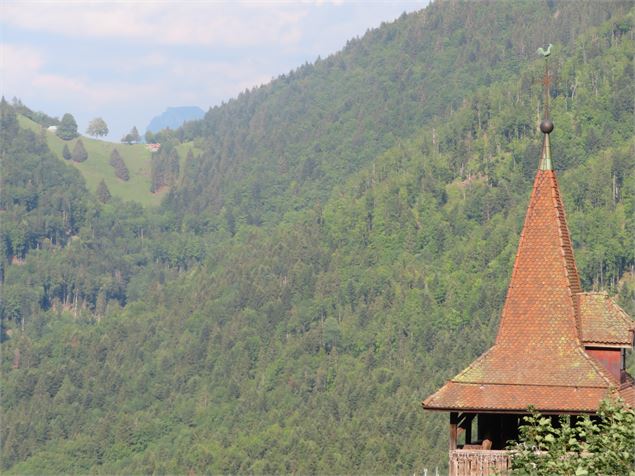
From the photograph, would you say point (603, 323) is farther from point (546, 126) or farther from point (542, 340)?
point (546, 126)

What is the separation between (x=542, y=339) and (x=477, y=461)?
378 centimetres

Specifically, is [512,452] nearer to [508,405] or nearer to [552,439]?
[552,439]

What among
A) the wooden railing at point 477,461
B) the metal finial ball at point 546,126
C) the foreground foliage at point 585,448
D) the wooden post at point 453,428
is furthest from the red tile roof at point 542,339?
the foreground foliage at point 585,448

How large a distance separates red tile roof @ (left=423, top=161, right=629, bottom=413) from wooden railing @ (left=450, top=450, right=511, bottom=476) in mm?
1177

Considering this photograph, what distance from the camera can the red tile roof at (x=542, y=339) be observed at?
40.5 meters

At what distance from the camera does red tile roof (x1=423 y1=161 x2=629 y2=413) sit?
133 ft

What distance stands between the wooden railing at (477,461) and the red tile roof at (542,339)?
1.18 metres

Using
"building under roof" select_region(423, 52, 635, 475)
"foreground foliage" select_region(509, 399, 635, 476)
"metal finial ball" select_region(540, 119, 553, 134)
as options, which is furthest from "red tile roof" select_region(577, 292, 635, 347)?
"foreground foliage" select_region(509, 399, 635, 476)

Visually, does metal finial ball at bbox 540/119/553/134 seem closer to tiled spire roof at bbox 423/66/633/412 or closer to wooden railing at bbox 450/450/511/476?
tiled spire roof at bbox 423/66/633/412

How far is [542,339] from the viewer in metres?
41.7

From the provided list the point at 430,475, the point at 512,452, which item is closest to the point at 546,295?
the point at 512,452

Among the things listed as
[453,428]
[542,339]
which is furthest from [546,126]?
[453,428]

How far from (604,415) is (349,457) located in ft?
485

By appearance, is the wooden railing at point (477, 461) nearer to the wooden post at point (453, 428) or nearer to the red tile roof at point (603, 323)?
the wooden post at point (453, 428)
